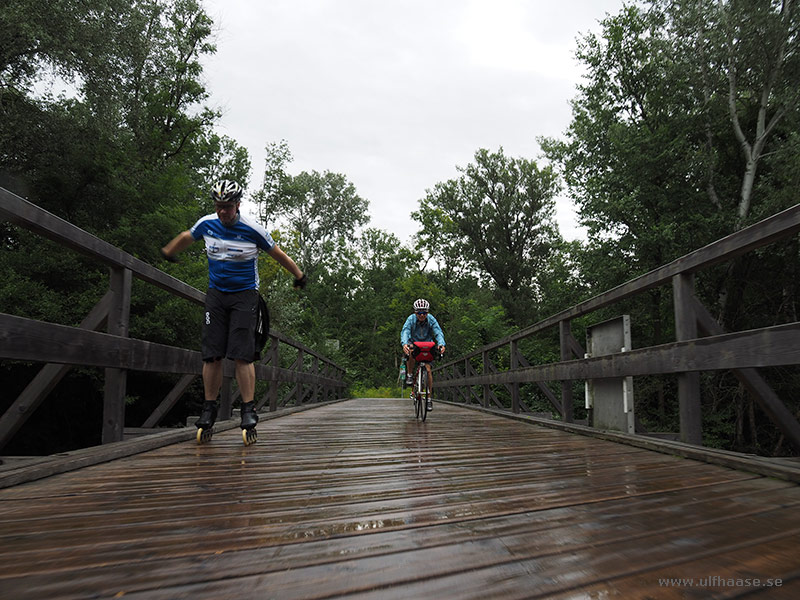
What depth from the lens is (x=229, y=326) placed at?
3320mm

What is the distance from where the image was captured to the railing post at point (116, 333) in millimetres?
2857

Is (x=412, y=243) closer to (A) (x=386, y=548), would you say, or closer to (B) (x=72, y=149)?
(B) (x=72, y=149)

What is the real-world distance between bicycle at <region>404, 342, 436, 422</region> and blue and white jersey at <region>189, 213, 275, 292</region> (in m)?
3.17

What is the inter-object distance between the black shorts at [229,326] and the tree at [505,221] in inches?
962

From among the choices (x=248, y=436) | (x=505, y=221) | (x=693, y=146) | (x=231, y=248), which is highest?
(x=505, y=221)

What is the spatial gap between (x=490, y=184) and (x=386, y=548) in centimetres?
2955

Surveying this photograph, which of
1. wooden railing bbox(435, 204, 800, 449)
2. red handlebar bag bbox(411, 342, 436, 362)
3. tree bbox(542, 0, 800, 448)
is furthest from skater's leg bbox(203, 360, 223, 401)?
tree bbox(542, 0, 800, 448)

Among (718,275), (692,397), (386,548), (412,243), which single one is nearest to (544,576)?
(386,548)

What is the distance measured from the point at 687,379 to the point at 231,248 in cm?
301

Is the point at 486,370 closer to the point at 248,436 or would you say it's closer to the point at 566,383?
the point at 566,383

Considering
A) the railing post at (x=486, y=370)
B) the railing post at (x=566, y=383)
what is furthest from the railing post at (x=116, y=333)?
the railing post at (x=486, y=370)

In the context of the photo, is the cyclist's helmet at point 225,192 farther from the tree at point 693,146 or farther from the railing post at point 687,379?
the tree at point 693,146

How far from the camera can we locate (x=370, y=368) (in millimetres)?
31594

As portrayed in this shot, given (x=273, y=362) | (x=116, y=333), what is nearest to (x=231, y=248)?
(x=116, y=333)
